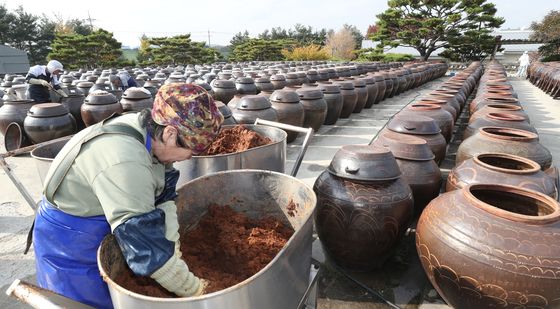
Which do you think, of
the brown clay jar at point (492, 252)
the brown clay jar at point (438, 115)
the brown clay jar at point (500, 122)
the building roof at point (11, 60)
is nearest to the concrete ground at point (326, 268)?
the brown clay jar at point (492, 252)

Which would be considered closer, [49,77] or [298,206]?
[298,206]

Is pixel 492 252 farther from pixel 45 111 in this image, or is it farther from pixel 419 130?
pixel 45 111

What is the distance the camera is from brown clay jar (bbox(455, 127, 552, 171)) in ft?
11.3

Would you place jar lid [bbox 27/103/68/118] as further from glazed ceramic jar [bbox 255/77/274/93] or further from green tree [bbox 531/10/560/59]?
green tree [bbox 531/10/560/59]

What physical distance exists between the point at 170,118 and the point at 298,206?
109 centimetres

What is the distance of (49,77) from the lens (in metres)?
7.47

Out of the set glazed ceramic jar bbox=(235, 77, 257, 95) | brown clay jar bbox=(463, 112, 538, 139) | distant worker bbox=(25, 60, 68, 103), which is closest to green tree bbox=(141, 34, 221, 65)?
glazed ceramic jar bbox=(235, 77, 257, 95)

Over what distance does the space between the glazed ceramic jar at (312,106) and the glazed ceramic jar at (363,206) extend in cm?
443

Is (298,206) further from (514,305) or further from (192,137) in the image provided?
(514,305)

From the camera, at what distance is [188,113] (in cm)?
139

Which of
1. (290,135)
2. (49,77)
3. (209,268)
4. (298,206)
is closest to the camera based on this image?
(209,268)

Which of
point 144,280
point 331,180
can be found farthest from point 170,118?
point 331,180

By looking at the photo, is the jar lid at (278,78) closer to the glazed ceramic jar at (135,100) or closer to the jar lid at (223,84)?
the jar lid at (223,84)

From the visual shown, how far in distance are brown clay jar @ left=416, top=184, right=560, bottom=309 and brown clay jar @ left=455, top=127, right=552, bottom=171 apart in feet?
4.23
